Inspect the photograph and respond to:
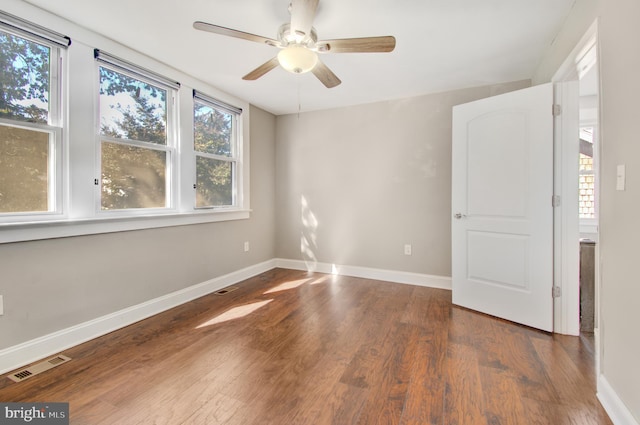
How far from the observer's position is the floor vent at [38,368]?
177 centimetres

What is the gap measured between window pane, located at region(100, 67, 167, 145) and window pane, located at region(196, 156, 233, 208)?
536mm

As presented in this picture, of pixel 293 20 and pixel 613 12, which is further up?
pixel 293 20

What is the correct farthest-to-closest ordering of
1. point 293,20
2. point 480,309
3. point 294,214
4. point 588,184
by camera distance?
point 294,214 < point 588,184 < point 480,309 < point 293,20

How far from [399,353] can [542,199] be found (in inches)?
68.2

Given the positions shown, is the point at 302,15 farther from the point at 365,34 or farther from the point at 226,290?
the point at 226,290

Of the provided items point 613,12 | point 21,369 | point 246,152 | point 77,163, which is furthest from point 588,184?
point 21,369

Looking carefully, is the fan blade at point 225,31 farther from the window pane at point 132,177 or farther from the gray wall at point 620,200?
the gray wall at point 620,200

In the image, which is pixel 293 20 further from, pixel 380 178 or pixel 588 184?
pixel 588 184

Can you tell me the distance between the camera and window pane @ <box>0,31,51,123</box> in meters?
1.90

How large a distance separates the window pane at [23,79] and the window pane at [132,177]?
466mm

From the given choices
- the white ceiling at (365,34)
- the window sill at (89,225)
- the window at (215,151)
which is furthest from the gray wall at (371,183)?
the window sill at (89,225)

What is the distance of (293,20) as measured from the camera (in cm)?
169

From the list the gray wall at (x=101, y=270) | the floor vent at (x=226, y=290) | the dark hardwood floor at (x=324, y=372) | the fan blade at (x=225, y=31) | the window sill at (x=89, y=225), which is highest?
the fan blade at (x=225, y=31)

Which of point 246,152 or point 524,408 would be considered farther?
point 246,152
